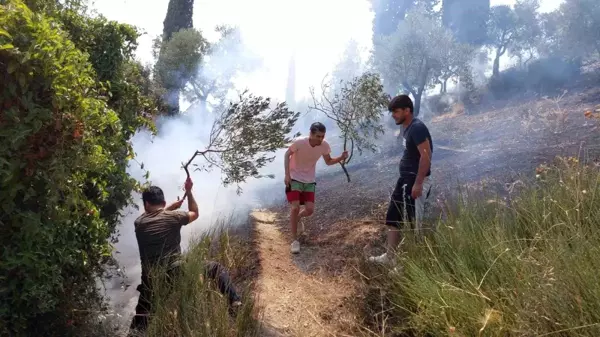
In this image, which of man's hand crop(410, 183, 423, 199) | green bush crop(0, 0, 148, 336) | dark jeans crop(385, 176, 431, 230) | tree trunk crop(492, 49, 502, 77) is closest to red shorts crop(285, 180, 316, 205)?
dark jeans crop(385, 176, 431, 230)

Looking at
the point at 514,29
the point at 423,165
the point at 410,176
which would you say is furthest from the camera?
the point at 514,29

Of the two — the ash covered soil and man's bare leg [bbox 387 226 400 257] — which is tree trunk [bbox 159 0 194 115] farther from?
man's bare leg [bbox 387 226 400 257]

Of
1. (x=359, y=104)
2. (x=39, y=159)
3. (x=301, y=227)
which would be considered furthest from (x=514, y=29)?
(x=39, y=159)

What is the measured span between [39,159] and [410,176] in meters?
3.02

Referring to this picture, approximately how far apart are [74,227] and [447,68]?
1955 cm

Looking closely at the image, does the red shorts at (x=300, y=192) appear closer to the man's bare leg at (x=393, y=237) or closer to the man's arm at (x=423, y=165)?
the man's bare leg at (x=393, y=237)

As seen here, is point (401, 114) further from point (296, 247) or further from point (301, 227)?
point (301, 227)

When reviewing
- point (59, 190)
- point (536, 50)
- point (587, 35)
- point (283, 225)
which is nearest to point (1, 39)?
point (59, 190)

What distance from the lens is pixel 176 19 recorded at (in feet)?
47.6

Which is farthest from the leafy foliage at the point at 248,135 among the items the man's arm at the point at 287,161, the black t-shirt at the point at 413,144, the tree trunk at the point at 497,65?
the tree trunk at the point at 497,65

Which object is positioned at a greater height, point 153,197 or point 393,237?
point 153,197

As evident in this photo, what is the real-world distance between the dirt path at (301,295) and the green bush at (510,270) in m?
0.50

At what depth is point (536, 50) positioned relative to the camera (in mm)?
26172

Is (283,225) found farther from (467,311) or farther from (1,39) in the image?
(1,39)
